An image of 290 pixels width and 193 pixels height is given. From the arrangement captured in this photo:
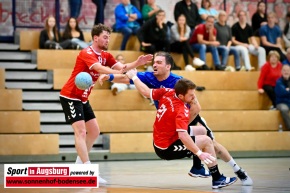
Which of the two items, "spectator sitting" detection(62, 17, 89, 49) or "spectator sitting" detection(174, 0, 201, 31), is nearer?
"spectator sitting" detection(62, 17, 89, 49)

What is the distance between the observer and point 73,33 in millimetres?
16438

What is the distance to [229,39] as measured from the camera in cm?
1783

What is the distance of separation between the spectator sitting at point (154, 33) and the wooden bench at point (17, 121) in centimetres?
355

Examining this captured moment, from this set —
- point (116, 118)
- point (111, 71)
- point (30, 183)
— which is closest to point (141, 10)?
point (116, 118)

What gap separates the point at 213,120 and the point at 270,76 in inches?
80.0

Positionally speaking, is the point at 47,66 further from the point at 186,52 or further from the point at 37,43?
the point at 186,52

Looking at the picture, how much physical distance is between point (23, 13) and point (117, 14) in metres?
2.26

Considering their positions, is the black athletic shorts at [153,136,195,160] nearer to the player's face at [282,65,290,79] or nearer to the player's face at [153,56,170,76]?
the player's face at [153,56,170,76]

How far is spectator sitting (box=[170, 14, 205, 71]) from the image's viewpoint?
670 inches

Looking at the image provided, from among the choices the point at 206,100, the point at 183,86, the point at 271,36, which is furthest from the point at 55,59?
the point at 183,86

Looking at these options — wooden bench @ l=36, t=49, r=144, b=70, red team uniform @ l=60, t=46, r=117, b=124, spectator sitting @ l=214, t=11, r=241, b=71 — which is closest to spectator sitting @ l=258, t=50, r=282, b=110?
spectator sitting @ l=214, t=11, r=241, b=71

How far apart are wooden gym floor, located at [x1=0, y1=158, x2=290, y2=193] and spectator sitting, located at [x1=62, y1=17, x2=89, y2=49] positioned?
3541mm

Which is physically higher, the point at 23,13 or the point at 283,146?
the point at 23,13

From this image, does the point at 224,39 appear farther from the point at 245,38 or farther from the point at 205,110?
the point at 205,110
